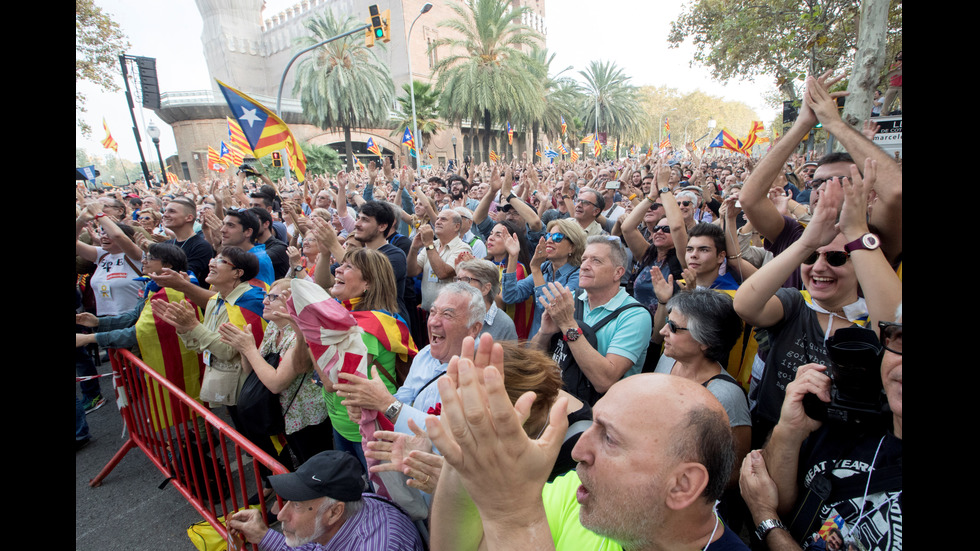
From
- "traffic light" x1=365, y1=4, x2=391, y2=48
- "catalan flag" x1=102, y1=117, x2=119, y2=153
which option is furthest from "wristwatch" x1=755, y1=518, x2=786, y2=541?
"catalan flag" x1=102, y1=117, x2=119, y2=153

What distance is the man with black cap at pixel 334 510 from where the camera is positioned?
187cm

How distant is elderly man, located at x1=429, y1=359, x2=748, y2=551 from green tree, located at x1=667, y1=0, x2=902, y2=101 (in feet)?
35.5

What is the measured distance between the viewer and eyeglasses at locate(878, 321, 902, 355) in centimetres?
127

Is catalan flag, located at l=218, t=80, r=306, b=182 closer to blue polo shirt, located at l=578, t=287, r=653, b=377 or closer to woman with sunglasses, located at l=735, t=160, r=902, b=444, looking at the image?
blue polo shirt, located at l=578, t=287, r=653, b=377

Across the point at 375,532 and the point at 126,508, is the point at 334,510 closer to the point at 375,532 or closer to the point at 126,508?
the point at 375,532

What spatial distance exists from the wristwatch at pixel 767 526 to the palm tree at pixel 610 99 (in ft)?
145

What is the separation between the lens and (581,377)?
2.60 meters

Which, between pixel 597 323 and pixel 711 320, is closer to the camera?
pixel 711 320

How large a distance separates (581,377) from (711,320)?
0.76 m

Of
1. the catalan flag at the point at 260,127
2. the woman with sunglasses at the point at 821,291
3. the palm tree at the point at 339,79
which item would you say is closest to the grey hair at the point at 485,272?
the woman with sunglasses at the point at 821,291

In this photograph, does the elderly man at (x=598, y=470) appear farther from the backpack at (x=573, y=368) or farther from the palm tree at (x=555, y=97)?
the palm tree at (x=555, y=97)

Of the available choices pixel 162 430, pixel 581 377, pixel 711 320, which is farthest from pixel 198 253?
pixel 711 320

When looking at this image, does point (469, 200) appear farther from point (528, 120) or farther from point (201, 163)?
point (201, 163)
